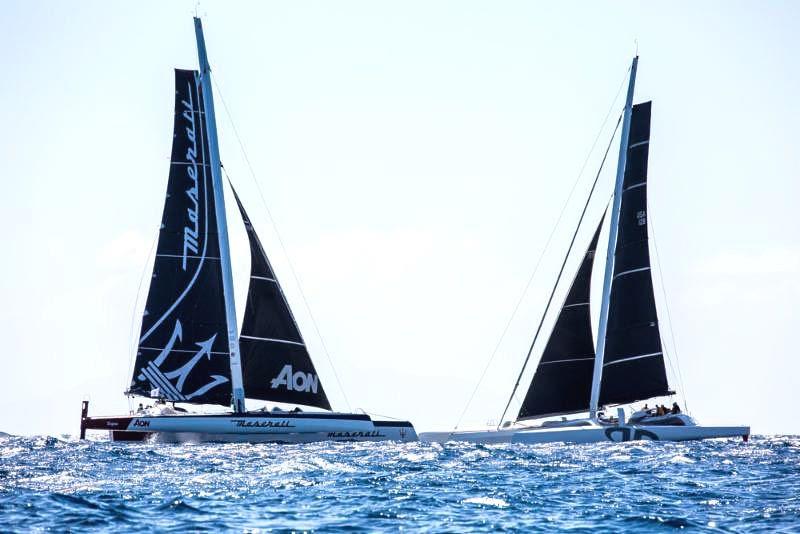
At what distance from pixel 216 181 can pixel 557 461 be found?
1774cm

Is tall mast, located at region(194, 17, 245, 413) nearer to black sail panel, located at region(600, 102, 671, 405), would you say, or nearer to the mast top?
the mast top

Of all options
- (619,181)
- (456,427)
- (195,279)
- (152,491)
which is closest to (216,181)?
(195,279)

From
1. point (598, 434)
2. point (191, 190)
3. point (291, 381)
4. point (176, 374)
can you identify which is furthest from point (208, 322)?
point (598, 434)

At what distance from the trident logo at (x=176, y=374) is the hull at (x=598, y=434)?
397 inches

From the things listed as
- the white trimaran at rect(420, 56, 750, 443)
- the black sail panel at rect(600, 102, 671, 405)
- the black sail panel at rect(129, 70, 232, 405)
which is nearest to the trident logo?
the black sail panel at rect(129, 70, 232, 405)

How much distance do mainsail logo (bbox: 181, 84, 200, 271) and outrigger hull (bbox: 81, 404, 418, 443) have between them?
6.28m

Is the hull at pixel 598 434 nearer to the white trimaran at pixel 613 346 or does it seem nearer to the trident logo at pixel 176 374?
the white trimaran at pixel 613 346

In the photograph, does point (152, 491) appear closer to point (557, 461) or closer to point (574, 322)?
point (557, 461)

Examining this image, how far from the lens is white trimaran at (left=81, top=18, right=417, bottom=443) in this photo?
37.5 meters

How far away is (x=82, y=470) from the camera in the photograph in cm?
2373

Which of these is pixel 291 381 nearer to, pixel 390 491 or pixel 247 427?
pixel 247 427

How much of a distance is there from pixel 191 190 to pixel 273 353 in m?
7.00

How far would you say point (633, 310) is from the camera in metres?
41.8

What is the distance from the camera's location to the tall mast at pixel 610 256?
134ft
